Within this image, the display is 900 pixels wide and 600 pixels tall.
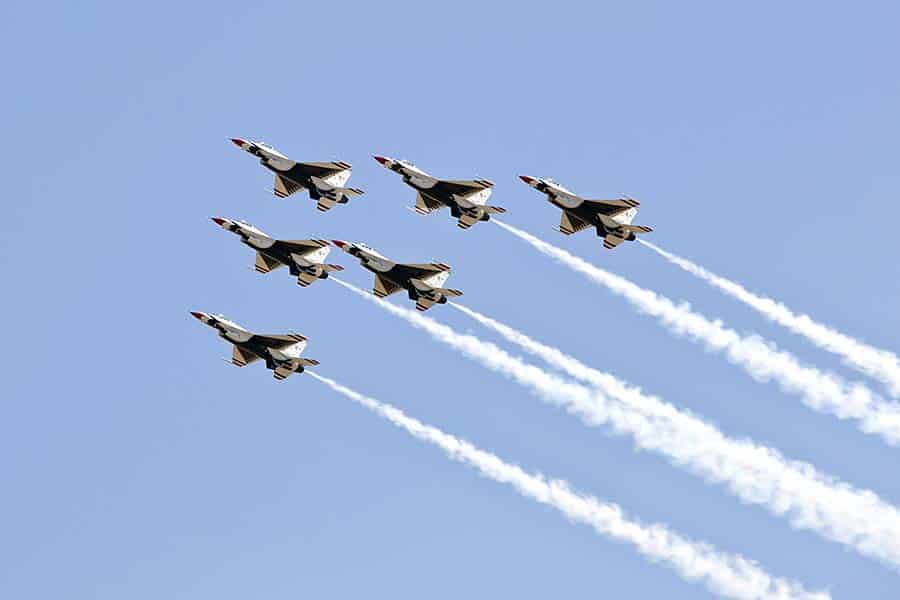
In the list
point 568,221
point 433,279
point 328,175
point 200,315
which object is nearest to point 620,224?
point 568,221

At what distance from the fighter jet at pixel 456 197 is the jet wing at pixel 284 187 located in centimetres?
885

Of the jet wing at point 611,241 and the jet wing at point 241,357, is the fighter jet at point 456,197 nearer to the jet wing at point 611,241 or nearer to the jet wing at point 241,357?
the jet wing at point 611,241

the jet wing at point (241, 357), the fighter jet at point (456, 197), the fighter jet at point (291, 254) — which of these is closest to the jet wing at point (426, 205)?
the fighter jet at point (456, 197)

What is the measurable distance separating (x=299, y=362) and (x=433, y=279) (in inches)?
431

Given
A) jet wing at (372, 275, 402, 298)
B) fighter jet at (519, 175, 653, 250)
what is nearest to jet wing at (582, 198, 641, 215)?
fighter jet at (519, 175, 653, 250)

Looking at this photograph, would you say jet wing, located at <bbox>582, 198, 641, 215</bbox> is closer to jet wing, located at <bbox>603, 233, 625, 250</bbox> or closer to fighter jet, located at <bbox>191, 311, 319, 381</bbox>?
jet wing, located at <bbox>603, 233, 625, 250</bbox>

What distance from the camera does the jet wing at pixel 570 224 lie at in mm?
134250

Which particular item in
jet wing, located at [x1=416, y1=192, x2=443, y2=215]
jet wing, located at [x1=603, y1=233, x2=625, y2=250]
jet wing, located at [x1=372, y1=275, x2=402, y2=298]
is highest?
jet wing, located at [x1=603, y1=233, x2=625, y2=250]

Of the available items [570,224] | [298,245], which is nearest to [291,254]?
[298,245]

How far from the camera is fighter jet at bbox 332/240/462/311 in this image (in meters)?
133

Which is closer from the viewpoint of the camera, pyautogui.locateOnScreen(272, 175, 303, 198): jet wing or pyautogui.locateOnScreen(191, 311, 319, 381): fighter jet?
pyautogui.locateOnScreen(191, 311, 319, 381): fighter jet

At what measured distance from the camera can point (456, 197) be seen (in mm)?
135625

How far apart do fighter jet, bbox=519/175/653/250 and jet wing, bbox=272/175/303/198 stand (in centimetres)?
1988

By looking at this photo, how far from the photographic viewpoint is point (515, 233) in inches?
5423
